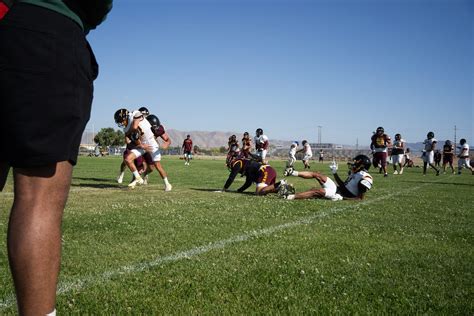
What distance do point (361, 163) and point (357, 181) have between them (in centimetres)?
47

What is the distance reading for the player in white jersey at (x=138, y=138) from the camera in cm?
1164

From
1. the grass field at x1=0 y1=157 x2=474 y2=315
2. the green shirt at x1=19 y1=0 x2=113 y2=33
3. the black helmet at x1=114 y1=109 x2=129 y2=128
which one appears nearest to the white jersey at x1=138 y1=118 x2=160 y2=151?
the black helmet at x1=114 y1=109 x2=129 y2=128

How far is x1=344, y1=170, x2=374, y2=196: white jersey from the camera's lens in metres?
9.58

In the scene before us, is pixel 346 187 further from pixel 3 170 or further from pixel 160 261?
pixel 3 170

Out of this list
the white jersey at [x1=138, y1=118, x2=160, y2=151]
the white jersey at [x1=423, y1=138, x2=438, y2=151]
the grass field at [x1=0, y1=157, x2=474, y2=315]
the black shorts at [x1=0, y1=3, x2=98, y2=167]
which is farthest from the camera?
Answer: the white jersey at [x1=423, y1=138, x2=438, y2=151]

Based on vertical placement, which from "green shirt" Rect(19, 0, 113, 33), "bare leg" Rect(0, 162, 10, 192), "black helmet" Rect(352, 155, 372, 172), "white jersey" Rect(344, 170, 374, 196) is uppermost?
"green shirt" Rect(19, 0, 113, 33)

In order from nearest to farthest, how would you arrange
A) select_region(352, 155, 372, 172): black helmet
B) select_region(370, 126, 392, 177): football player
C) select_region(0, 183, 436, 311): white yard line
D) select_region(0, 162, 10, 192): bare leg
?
1. select_region(0, 162, 10, 192): bare leg
2. select_region(0, 183, 436, 311): white yard line
3. select_region(352, 155, 372, 172): black helmet
4. select_region(370, 126, 392, 177): football player

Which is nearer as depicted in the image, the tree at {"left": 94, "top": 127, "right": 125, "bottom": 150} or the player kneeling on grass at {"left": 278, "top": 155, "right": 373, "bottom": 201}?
the player kneeling on grass at {"left": 278, "top": 155, "right": 373, "bottom": 201}

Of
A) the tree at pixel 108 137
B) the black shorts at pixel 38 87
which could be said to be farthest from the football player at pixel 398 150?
the tree at pixel 108 137

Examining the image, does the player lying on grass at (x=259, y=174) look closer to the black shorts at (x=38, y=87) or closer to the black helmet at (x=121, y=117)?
the black helmet at (x=121, y=117)

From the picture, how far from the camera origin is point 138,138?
12.0 m

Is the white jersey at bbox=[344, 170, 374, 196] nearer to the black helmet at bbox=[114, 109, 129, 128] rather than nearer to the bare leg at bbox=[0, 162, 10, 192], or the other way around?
the black helmet at bbox=[114, 109, 129, 128]

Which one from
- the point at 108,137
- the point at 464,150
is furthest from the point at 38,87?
the point at 108,137

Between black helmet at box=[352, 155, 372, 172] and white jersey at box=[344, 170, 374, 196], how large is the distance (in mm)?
112
